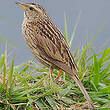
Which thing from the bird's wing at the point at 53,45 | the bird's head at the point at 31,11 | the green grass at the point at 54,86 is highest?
the bird's head at the point at 31,11

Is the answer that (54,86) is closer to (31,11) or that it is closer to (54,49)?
(54,49)

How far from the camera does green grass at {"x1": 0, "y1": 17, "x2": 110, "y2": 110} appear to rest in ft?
11.3

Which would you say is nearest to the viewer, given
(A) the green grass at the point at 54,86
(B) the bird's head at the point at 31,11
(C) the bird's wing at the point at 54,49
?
(A) the green grass at the point at 54,86

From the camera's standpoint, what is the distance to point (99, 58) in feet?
15.1

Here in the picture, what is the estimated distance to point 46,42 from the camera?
428cm

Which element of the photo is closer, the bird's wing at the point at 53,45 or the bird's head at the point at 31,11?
the bird's wing at the point at 53,45

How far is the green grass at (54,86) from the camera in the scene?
3.45 metres

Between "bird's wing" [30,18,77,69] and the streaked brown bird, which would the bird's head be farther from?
"bird's wing" [30,18,77,69]

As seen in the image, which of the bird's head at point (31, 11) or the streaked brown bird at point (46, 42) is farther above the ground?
the bird's head at point (31, 11)

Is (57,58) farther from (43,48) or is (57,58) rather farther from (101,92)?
(101,92)

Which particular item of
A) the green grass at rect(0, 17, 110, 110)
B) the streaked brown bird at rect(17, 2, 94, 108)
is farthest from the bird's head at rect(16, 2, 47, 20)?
the green grass at rect(0, 17, 110, 110)

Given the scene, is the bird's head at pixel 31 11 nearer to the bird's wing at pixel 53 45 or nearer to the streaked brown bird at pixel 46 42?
the streaked brown bird at pixel 46 42

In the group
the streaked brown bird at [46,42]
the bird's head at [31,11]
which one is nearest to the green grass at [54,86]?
the streaked brown bird at [46,42]

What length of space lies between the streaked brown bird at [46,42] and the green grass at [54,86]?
0.18 metres
